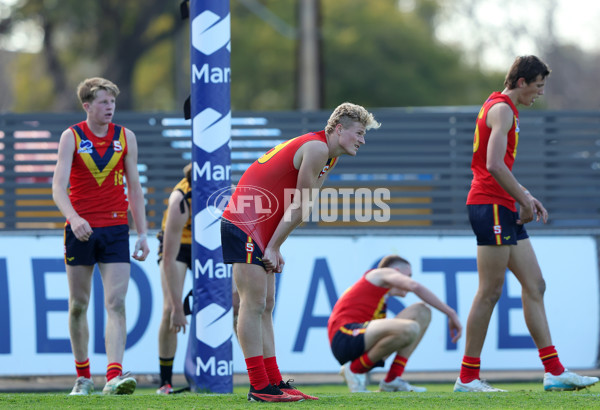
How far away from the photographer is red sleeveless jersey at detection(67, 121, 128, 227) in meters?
6.88

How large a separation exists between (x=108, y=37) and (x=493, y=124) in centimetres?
2668

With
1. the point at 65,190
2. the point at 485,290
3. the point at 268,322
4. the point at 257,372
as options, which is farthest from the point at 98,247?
the point at 485,290

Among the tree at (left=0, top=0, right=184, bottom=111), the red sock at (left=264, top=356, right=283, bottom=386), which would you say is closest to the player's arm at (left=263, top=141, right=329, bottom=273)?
the red sock at (left=264, top=356, right=283, bottom=386)

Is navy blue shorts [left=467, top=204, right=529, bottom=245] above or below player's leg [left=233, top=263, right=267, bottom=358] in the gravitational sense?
above

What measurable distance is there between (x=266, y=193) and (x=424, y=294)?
2.61m

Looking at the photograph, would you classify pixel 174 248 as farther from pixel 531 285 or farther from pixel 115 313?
pixel 531 285

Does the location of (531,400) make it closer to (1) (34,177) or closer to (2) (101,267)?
(2) (101,267)

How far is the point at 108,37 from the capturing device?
31531 millimetres

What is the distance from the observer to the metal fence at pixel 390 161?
10.2m

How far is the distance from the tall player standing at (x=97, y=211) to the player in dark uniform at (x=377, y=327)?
6.96 ft

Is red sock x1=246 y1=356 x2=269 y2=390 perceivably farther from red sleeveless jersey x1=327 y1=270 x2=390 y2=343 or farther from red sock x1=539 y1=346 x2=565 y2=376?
red sleeveless jersey x1=327 y1=270 x2=390 y2=343

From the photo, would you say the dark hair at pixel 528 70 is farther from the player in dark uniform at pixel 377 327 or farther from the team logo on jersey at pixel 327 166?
the player in dark uniform at pixel 377 327

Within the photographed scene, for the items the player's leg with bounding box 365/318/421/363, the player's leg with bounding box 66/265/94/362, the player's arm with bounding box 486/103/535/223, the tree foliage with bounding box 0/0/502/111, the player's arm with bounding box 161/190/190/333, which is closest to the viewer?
the player's arm with bounding box 486/103/535/223

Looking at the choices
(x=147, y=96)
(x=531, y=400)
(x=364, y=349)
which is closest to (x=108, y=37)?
(x=147, y=96)
